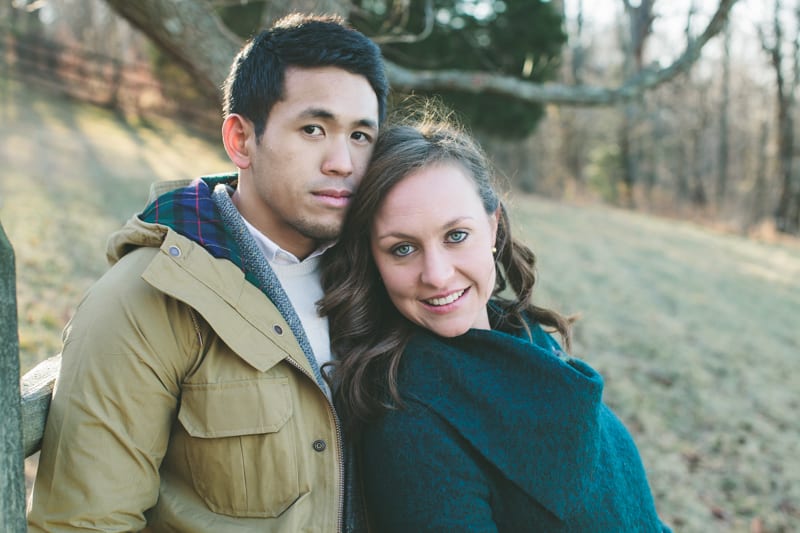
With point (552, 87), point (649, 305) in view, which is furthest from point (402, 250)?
point (649, 305)

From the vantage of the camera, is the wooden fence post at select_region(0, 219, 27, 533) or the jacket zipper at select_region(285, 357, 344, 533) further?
the jacket zipper at select_region(285, 357, 344, 533)

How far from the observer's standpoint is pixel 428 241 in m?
2.14

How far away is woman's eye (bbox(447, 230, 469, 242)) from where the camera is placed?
219 centimetres

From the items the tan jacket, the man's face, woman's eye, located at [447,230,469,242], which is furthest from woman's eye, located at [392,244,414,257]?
the tan jacket

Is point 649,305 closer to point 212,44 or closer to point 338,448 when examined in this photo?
point 212,44

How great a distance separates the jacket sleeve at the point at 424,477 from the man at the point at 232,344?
15 cm

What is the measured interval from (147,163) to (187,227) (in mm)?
11384

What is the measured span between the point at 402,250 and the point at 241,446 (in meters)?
0.82

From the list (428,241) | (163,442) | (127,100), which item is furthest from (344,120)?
(127,100)

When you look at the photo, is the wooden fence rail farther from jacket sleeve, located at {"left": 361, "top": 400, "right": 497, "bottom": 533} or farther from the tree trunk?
the tree trunk

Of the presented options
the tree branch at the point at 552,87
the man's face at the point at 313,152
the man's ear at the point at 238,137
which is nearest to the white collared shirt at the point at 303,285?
the man's face at the point at 313,152

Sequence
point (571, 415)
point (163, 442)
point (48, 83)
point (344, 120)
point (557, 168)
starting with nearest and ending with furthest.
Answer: point (163, 442) → point (571, 415) → point (344, 120) → point (48, 83) → point (557, 168)

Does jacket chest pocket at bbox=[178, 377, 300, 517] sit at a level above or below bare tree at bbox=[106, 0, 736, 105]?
below

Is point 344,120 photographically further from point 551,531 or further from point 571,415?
point 551,531
